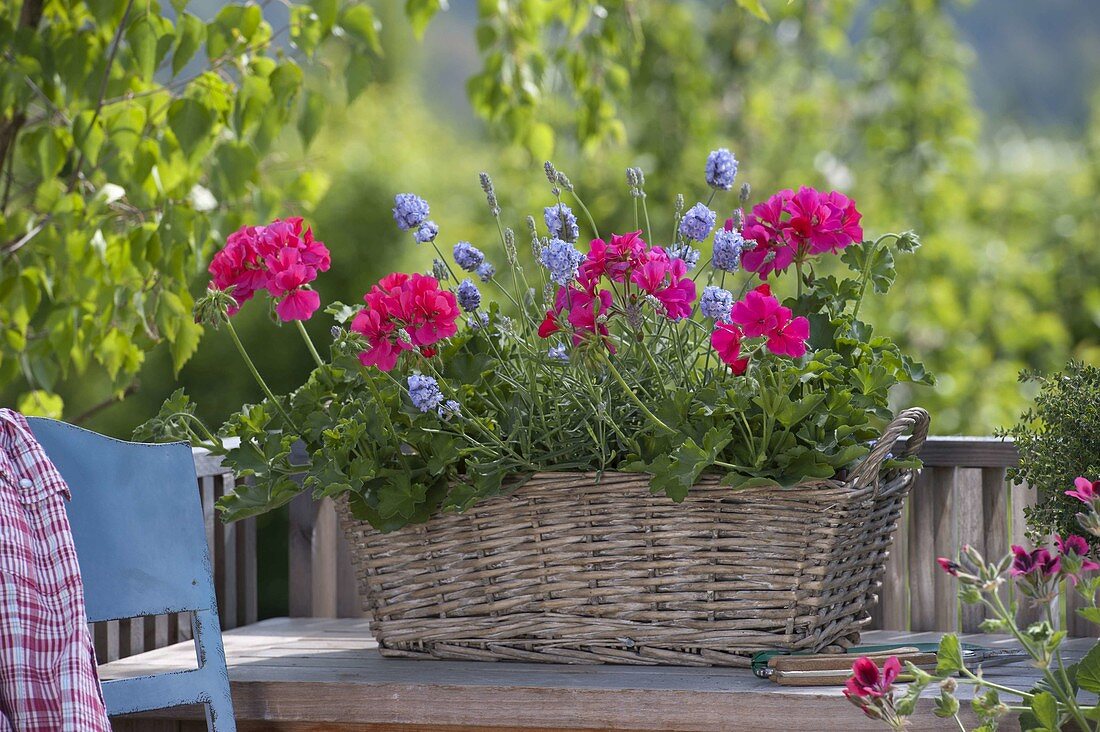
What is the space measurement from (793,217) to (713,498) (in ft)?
1.06

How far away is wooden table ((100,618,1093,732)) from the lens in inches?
46.7

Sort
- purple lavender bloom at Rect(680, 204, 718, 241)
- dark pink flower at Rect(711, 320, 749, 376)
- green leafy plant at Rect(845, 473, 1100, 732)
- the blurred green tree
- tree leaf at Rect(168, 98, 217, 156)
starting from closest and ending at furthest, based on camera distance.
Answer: green leafy plant at Rect(845, 473, 1100, 732)
dark pink flower at Rect(711, 320, 749, 376)
purple lavender bloom at Rect(680, 204, 718, 241)
tree leaf at Rect(168, 98, 217, 156)
the blurred green tree

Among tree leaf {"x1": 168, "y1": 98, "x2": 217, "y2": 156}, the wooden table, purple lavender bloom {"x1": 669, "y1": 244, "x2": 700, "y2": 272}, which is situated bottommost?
the wooden table

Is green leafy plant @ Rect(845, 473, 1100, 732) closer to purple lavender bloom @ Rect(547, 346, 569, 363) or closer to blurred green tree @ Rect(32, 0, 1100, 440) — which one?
purple lavender bloom @ Rect(547, 346, 569, 363)

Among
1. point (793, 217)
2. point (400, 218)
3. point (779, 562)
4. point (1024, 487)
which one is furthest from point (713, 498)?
point (1024, 487)

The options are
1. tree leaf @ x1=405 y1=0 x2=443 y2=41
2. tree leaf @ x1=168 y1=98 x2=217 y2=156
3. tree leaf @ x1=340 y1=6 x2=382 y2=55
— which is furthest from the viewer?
tree leaf @ x1=405 y1=0 x2=443 y2=41

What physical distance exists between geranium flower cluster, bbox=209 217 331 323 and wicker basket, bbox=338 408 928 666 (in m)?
0.30

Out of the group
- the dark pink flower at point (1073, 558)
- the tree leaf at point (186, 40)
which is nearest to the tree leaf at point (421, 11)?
the tree leaf at point (186, 40)

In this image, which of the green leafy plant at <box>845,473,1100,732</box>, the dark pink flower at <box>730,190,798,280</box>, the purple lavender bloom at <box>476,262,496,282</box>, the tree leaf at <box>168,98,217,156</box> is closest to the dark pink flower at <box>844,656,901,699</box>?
the green leafy plant at <box>845,473,1100,732</box>

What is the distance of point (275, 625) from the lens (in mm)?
1850

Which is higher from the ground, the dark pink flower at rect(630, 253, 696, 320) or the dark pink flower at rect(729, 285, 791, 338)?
the dark pink flower at rect(630, 253, 696, 320)

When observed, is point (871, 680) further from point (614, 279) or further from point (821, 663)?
point (614, 279)

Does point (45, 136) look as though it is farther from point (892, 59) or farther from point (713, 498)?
point (892, 59)

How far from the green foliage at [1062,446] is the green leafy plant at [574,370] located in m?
0.17
